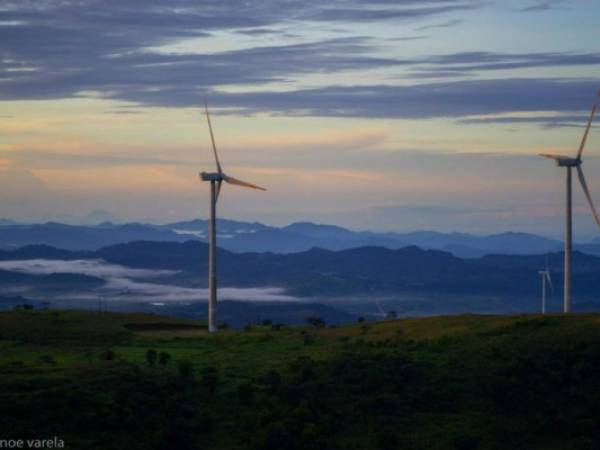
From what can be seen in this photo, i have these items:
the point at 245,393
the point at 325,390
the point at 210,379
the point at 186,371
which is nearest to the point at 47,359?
the point at 186,371

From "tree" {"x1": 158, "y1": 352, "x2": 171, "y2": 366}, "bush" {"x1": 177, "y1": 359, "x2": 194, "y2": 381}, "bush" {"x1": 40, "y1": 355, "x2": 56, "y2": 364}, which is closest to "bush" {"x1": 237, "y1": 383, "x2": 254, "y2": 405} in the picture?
"bush" {"x1": 177, "y1": 359, "x2": 194, "y2": 381}

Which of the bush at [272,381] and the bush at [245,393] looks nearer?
the bush at [245,393]

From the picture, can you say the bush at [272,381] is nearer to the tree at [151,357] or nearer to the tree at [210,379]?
the tree at [210,379]

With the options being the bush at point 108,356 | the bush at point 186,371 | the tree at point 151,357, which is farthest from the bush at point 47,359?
the bush at point 186,371

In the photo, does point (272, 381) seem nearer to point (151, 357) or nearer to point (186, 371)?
point (186, 371)

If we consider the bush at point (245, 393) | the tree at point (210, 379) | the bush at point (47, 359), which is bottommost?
the bush at point (245, 393)

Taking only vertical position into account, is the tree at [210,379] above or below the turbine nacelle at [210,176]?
below

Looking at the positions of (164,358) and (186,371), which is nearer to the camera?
(186,371)

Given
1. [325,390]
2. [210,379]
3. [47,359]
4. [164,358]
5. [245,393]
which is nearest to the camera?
[245,393]

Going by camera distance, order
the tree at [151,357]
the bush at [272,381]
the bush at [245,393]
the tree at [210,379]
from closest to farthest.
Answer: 1. the bush at [245,393]
2. the tree at [210,379]
3. the bush at [272,381]
4. the tree at [151,357]
